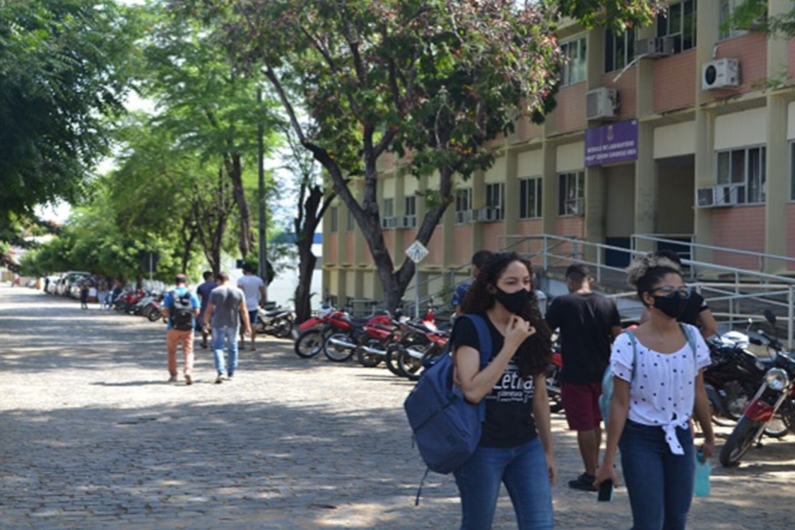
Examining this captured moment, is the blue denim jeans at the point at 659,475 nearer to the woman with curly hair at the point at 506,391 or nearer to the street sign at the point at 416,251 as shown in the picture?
the woman with curly hair at the point at 506,391

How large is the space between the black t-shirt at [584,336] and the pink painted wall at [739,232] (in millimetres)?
16050

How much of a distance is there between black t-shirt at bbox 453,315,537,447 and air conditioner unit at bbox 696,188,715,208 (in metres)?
21.6

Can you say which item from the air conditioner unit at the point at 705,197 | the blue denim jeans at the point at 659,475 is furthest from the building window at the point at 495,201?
the blue denim jeans at the point at 659,475

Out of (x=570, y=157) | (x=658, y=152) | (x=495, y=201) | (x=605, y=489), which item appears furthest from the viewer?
(x=495, y=201)

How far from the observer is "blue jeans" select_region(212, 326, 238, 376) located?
19484 mm

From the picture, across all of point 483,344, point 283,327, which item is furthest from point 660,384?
point 283,327

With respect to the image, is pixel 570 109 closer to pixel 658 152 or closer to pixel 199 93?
pixel 658 152

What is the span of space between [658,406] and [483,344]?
36.8 inches

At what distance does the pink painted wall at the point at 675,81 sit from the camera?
2775 cm

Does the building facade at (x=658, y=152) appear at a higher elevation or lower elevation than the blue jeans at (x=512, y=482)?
higher

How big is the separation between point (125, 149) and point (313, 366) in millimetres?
25339

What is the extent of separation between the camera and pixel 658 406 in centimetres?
611

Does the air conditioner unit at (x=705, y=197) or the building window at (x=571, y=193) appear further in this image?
the building window at (x=571, y=193)

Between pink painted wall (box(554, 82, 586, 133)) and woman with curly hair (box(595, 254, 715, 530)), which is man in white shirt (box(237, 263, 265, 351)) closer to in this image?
pink painted wall (box(554, 82, 586, 133))
